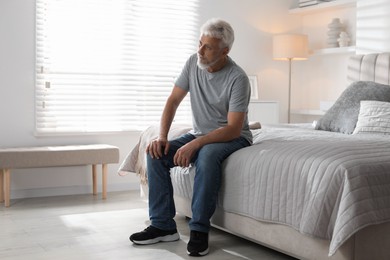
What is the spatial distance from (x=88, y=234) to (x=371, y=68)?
2.62 m

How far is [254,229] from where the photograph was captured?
2781 millimetres

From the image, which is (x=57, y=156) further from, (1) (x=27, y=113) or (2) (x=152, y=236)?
(2) (x=152, y=236)

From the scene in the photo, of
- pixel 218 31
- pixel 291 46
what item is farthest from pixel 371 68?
pixel 218 31

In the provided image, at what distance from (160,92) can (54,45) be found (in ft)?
3.47

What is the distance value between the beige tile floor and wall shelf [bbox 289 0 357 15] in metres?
2.58

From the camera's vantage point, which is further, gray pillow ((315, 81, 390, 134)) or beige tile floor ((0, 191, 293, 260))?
gray pillow ((315, 81, 390, 134))

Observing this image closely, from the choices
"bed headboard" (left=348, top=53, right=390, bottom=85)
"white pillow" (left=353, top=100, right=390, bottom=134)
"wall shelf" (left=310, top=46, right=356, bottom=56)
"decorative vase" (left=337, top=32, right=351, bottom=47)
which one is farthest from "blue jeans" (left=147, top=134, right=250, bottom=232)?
"decorative vase" (left=337, top=32, right=351, bottom=47)

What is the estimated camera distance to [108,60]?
504cm

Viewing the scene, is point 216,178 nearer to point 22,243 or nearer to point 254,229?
point 254,229

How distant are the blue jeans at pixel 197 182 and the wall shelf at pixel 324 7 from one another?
9.00 ft

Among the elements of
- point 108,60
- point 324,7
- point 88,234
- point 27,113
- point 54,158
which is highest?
point 324,7

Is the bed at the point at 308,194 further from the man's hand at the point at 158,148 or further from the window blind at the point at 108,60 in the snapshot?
the window blind at the point at 108,60

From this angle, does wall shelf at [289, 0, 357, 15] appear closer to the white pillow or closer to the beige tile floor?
the white pillow

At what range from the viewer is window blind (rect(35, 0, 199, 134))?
4781 millimetres
